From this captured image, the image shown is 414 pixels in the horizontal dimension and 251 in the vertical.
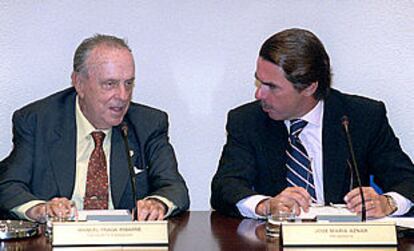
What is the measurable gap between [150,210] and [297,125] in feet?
3.06

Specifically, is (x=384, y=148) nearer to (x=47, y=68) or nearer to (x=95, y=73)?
(x=95, y=73)

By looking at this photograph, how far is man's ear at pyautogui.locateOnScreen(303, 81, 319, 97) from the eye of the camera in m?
3.49

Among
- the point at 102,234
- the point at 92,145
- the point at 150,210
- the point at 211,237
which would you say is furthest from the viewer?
the point at 92,145

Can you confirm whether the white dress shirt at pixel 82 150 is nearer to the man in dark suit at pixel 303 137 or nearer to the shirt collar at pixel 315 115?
the man in dark suit at pixel 303 137

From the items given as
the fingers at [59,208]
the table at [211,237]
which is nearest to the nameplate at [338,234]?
the table at [211,237]

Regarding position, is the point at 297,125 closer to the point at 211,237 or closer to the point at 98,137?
the point at 98,137

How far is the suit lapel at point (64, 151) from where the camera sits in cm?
336

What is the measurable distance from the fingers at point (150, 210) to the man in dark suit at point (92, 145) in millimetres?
273

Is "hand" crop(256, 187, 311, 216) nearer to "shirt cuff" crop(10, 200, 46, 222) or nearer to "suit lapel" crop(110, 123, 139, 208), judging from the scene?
"suit lapel" crop(110, 123, 139, 208)

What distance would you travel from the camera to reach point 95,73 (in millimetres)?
3391

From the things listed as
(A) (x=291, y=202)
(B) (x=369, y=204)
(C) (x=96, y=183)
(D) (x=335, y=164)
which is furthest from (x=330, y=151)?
(C) (x=96, y=183)

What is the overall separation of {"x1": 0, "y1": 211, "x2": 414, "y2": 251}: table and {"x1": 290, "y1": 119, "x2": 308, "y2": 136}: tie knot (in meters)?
0.62

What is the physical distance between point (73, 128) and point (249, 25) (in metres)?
1.13

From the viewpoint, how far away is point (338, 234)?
2.42 m
